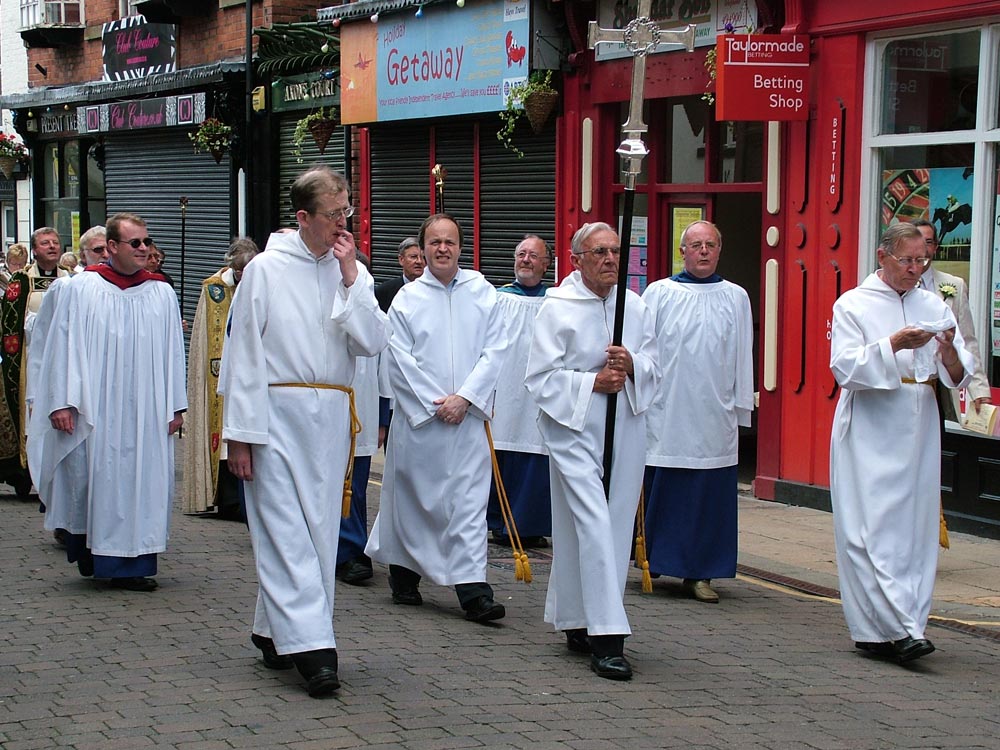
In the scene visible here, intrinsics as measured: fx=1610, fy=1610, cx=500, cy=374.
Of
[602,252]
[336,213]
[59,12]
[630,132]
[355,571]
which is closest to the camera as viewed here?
[336,213]

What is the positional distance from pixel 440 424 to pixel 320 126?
11057 mm

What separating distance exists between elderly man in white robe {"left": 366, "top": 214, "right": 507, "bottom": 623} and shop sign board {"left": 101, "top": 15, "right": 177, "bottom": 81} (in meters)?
15.0

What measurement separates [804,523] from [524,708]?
5403 millimetres

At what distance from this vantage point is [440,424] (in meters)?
8.10

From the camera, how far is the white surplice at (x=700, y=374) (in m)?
8.67

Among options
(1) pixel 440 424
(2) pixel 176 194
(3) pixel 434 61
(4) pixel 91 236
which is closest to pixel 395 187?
(3) pixel 434 61

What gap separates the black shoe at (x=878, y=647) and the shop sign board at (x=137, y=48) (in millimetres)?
17049

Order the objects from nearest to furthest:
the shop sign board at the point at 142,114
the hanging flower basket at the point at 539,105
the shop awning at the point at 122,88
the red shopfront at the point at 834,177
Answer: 1. the red shopfront at the point at 834,177
2. the hanging flower basket at the point at 539,105
3. the shop awning at the point at 122,88
4. the shop sign board at the point at 142,114

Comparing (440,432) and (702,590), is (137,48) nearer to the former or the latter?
(440,432)

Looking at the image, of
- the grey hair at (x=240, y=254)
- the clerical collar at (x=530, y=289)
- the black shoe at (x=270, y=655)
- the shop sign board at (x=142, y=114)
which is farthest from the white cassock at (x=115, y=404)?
the shop sign board at (x=142, y=114)

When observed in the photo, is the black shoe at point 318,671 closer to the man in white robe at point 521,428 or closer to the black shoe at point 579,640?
the black shoe at point 579,640

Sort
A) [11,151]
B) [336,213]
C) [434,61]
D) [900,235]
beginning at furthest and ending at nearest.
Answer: [11,151], [434,61], [900,235], [336,213]

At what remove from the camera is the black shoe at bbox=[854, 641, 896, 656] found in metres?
7.14

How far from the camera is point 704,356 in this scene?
8695 millimetres
